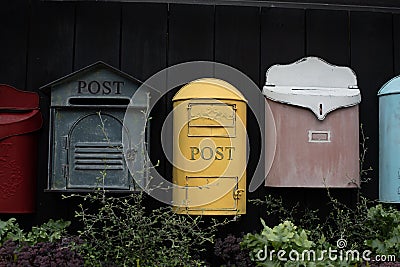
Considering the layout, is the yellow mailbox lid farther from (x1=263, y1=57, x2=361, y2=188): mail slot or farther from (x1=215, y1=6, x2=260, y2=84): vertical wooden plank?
(x1=215, y1=6, x2=260, y2=84): vertical wooden plank

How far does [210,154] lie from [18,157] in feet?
2.75

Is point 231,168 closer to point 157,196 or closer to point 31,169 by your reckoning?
point 157,196

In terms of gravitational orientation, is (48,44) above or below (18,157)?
above

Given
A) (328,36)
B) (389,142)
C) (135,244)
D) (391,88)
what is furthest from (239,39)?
(135,244)

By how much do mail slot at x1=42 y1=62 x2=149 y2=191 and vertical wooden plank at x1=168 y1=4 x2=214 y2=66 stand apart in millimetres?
498

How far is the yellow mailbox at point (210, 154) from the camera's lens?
8.77ft

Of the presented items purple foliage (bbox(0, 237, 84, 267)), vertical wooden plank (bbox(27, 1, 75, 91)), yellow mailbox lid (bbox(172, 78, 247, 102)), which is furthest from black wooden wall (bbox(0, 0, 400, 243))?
purple foliage (bbox(0, 237, 84, 267))

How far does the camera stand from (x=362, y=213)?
2885 mm

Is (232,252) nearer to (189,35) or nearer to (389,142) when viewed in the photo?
(389,142)

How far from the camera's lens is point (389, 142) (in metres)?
2.83

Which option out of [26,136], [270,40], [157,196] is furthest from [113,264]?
[270,40]

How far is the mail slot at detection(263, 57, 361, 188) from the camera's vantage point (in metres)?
2.75

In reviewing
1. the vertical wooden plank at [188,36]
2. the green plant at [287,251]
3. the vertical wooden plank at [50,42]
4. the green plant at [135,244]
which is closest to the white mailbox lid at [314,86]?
the vertical wooden plank at [188,36]

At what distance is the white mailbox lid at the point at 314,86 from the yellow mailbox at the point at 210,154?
0.78 feet
